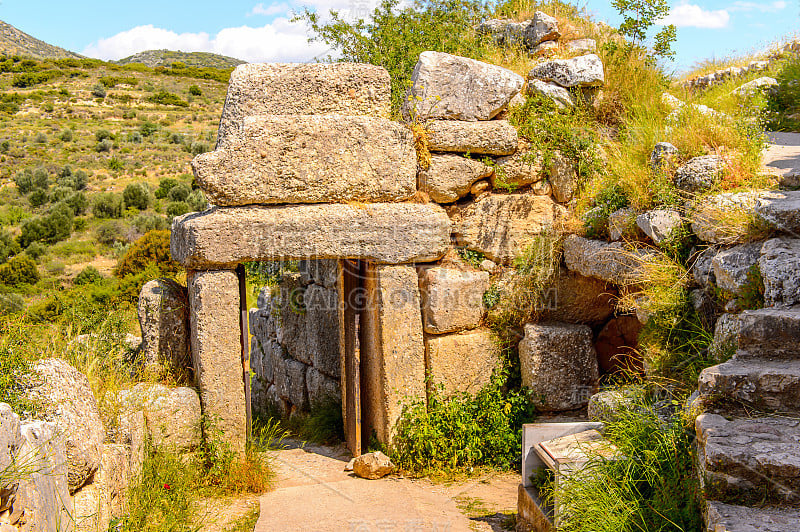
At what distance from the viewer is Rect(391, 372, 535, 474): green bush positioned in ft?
Answer: 17.3

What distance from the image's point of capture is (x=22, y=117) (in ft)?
83.5

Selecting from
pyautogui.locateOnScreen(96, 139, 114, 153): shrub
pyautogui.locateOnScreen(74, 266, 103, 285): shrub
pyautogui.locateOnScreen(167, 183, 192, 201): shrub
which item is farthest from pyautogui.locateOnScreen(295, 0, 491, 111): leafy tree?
pyautogui.locateOnScreen(96, 139, 114, 153): shrub

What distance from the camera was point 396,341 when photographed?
211 inches

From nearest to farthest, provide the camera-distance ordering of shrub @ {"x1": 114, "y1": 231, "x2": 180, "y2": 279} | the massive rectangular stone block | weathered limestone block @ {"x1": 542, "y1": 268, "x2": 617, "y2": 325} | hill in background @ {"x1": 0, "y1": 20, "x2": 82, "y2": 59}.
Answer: the massive rectangular stone block → weathered limestone block @ {"x1": 542, "y1": 268, "x2": 617, "y2": 325} → shrub @ {"x1": 114, "y1": 231, "x2": 180, "y2": 279} → hill in background @ {"x1": 0, "y1": 20, "x2": 82, "y2": 59}

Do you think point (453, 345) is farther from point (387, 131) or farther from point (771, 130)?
point (771, 130)

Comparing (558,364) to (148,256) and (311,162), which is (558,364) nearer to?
(311,162)

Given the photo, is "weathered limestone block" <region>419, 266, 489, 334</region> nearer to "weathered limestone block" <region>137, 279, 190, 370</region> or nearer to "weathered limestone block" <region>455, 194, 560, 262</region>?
"weathered limestone block" <region>455, 194, 560, 262</region>

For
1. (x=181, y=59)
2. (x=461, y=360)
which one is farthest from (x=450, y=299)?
(x=181, y=59)

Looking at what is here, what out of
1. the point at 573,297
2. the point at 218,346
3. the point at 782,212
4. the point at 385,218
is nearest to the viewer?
the point at 782,212

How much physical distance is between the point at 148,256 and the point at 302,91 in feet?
26.4

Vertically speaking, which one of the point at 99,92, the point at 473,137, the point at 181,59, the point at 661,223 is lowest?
the point at 661,223

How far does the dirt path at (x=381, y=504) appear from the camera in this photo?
4336 mm

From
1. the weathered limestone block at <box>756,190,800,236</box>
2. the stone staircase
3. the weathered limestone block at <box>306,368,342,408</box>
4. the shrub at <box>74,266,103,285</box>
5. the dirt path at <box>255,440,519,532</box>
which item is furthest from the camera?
the shrub at <box>74,266,103,285</box>

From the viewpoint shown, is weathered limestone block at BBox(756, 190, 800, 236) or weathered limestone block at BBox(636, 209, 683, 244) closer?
weathered limestone block at BBox(756, 190, 800, 236)
